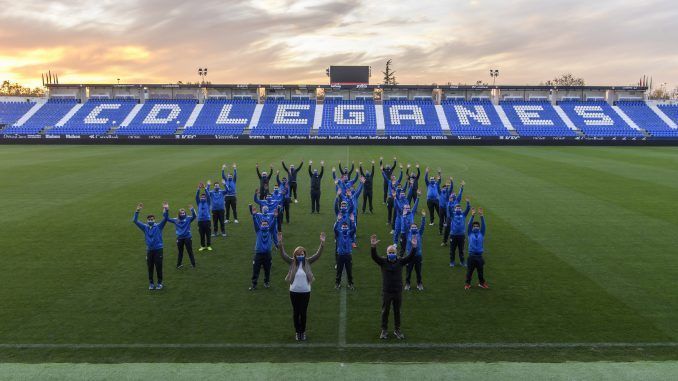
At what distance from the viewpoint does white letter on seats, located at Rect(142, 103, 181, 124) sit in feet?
198

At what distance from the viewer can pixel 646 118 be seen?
6081cm

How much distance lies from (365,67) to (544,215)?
51.9 m

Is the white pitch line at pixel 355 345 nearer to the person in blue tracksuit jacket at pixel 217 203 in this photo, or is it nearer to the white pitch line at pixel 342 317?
the white pitch line at pixel 342 317

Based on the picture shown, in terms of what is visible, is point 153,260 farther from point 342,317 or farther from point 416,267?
point 416,267

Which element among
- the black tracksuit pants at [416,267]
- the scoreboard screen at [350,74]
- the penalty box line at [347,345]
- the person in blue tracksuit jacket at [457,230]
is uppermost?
the scoreboard screen at [350,74]

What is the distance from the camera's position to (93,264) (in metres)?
11.7

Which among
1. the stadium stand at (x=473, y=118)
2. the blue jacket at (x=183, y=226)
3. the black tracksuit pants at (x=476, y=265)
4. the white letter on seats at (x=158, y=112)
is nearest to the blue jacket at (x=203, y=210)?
the blue jacket at (x=183, y=226)

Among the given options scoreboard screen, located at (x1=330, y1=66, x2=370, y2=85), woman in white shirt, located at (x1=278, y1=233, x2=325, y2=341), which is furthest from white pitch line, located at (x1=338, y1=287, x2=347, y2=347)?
scoreboard screen, located at (x1=330, y1=66, x2=370, y2=85)

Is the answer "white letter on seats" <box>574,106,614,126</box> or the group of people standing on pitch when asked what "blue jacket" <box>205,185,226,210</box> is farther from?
"white letter on seats" <box>574,106,614,126</box>

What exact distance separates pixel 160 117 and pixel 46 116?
15223 mm

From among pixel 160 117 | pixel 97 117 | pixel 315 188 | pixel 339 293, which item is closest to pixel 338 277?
pixel 339 293

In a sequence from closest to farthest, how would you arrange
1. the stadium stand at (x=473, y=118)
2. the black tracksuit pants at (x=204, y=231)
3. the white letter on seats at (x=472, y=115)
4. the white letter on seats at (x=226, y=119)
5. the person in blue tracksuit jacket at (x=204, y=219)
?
the person in blue tracksuit jacket at (x=204, y=219) → the black tracksuit pants at (x=204, y=231) → the stadium stand at (x=473, y=118) → the white letter on seats at (x=226, y=119) → the white letter on seats at (x=472, y=115)

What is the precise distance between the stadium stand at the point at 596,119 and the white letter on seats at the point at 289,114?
119ft

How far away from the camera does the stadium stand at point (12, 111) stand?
2367 inches
